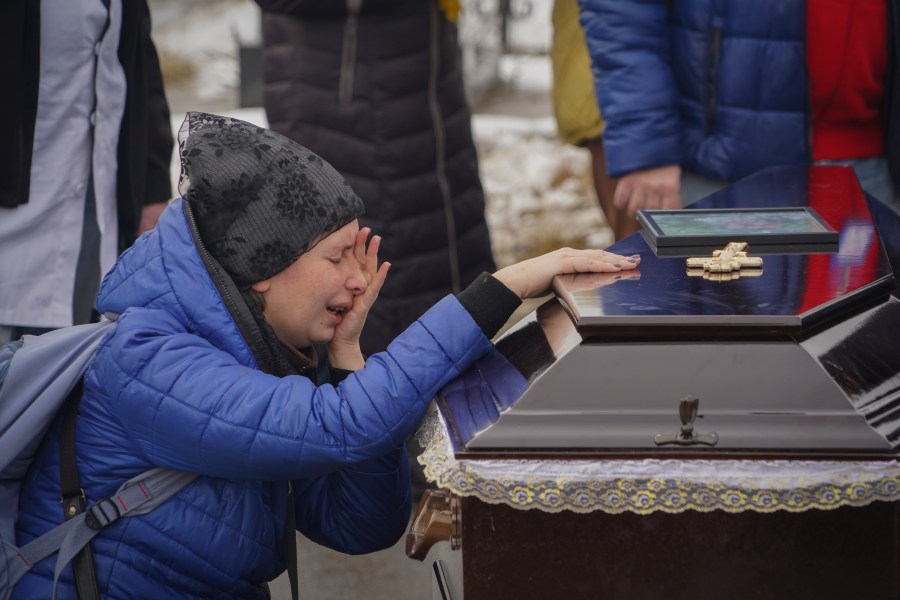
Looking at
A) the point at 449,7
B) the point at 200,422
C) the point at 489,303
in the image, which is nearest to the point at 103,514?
the point at 200,422

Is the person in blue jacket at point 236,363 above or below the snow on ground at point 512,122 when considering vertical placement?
above

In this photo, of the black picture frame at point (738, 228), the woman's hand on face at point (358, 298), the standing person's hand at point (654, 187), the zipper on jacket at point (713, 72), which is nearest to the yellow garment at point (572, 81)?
the standing person's hand at point (654, 187)

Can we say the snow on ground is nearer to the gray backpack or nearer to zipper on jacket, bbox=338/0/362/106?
zipper on jacket, bbox=338/0/362/106

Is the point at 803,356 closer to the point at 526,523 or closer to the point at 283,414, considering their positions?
the point at 526,523

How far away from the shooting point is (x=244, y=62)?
7.60 meters

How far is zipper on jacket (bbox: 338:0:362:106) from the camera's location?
4.03 m

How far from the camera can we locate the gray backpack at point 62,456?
209 centimetres

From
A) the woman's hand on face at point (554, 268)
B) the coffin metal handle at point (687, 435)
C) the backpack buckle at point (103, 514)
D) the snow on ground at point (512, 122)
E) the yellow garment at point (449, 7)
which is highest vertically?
the yellow garment at point (449, 7)

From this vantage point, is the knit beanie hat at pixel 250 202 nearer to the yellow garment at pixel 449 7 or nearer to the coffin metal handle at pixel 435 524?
the coffin metal handle at pixel 435 524

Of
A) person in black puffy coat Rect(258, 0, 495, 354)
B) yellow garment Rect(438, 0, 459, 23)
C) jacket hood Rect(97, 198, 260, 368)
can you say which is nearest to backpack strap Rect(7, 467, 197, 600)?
jacket hood Rect(97, 198, 260, 368)

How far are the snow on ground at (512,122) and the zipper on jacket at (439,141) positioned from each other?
73.4 inches

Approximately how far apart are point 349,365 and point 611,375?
65cm

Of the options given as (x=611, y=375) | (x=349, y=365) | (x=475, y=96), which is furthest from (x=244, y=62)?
(x=611, y=375)

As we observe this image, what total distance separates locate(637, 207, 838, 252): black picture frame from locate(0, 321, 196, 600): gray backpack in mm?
909
